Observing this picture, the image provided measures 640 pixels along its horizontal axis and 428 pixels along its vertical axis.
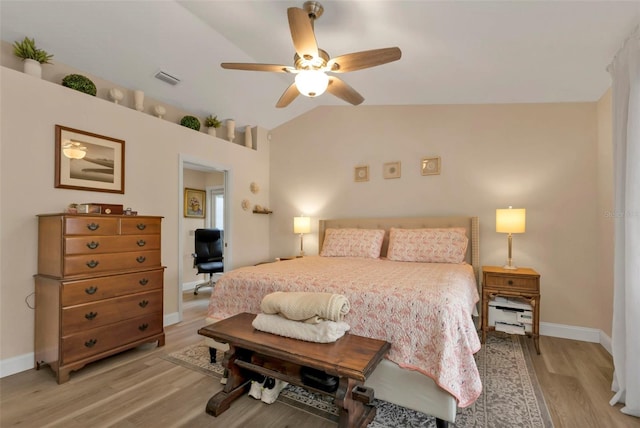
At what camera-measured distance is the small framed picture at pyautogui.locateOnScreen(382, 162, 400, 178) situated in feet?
12.7

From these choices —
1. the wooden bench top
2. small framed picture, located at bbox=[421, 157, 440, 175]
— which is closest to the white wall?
the wooden bench top

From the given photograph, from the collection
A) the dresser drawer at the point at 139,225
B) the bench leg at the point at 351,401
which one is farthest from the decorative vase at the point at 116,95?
the bench leg at the point at 351,401

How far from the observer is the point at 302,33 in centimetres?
177

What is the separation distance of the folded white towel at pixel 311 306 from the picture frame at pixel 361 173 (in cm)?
260

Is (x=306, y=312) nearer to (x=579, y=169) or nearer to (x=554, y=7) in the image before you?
(x=554, y=7)

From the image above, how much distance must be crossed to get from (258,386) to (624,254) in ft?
8.54

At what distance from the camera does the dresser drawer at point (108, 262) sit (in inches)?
86.7

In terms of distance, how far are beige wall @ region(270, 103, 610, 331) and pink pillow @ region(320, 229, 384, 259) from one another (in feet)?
1.51

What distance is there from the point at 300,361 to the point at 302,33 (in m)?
1.92

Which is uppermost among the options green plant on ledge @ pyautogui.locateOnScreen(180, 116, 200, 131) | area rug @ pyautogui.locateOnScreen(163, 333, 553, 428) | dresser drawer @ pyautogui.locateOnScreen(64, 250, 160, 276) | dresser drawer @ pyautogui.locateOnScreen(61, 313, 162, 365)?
green plant on ledge @ pyautogui.locateOnScreen(180, 116, 200, 131)

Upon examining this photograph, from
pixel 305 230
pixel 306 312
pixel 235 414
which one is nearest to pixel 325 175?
pixel 305 230

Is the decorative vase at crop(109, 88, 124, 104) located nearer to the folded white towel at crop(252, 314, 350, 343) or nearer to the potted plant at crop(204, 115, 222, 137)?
the potted plant at crop(204, 115, 222, 137)

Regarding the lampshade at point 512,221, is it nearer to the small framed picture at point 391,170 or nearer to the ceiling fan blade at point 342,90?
the small framed picture at point 391,170

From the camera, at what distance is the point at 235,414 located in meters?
1.78
